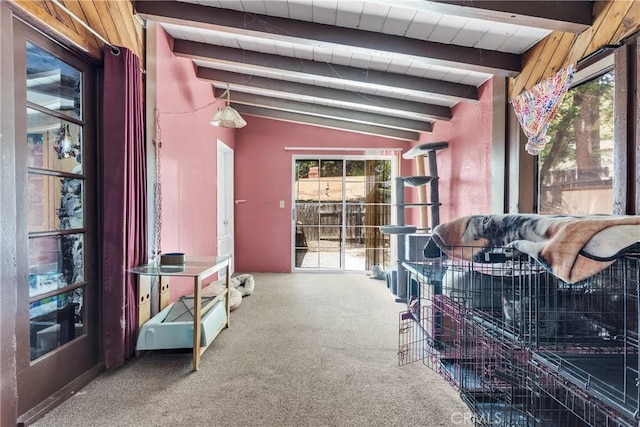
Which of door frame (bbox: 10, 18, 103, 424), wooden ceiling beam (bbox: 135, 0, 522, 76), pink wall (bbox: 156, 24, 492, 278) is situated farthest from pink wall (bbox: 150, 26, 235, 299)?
door frame (bbox: 10, 18, 103, 424)

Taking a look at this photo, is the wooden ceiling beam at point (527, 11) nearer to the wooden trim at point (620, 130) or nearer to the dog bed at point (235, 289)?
the wooden trim at point (620, 130)

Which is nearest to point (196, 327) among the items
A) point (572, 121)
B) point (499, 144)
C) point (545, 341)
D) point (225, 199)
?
point (545, 341)

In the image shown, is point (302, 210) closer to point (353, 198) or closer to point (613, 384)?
point (353, 198)

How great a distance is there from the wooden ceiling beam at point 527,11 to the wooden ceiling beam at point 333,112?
2.45 meters

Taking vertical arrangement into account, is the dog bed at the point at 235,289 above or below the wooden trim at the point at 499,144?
below

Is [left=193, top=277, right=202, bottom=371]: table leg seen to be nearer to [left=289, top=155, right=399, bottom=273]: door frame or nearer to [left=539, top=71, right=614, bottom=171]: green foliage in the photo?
[left=539, top=71, right=614, bottom=171]: green foliage

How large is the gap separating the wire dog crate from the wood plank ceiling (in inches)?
56.7

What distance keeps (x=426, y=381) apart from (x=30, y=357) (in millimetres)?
2217

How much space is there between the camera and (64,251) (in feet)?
6.41

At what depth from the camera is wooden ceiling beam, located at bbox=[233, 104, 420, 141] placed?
15.9 feet

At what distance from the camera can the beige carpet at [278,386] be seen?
1.65m

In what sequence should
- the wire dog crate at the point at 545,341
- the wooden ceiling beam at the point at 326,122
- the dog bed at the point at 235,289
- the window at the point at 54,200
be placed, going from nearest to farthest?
1. the wire dog crate at the point at 545,341
2. the window at the point at 54,200
3. the dog bed at the point at 235,289
4. the wooden ceiling beam at the point at 326,122

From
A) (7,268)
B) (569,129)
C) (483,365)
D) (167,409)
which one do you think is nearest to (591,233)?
(483,365)

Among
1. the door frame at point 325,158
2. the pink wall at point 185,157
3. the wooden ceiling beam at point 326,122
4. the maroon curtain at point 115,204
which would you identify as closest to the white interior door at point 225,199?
the pink wall at point 185,157
